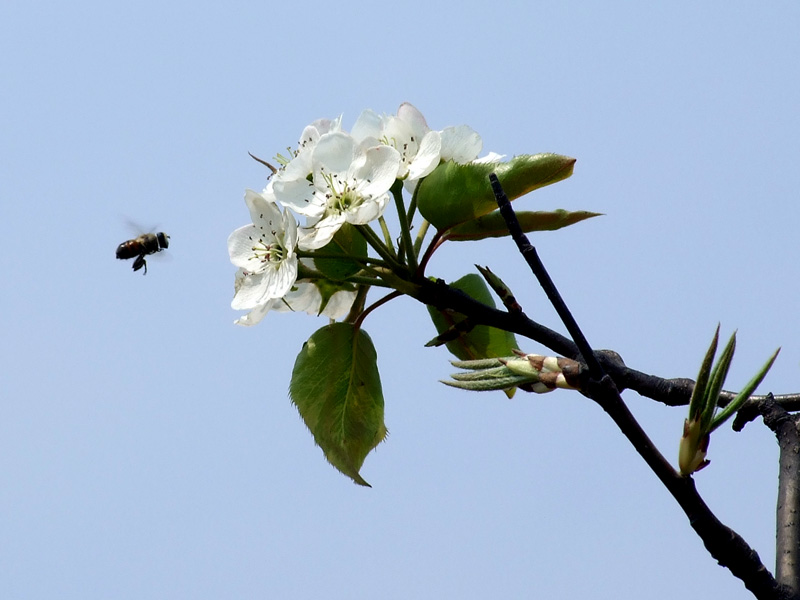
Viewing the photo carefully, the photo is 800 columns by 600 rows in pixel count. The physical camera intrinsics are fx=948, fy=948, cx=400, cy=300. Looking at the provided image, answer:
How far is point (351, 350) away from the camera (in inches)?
80.0

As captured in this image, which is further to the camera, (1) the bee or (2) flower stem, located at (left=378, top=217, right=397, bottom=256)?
(1) the bee

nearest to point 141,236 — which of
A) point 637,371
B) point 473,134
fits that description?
point 473,134

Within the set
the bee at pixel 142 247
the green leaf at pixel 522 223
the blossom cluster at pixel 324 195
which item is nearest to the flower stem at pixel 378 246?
the blossom cluster at pixel 324 195

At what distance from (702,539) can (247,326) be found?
1.20 meters

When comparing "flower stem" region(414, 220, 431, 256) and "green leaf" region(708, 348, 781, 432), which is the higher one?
"flower stem" region(414, 220, 431, 256)

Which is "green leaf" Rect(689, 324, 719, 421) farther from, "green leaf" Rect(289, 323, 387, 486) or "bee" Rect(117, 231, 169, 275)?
"bee" Rect(117, 231, 169, 275)

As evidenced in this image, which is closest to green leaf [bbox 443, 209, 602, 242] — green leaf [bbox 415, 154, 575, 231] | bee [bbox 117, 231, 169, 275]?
→ green leaf [bbox 415, 154, 575, 231]

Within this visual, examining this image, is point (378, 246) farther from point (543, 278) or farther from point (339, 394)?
point (543, 278)

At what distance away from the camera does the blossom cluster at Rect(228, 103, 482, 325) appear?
1906mm

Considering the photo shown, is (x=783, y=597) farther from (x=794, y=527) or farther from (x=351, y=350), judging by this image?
(x=351, y=350)

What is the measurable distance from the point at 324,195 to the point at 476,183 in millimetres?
314

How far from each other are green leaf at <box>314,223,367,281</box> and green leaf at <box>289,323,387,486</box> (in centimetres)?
14

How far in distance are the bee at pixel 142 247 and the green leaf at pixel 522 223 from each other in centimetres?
203

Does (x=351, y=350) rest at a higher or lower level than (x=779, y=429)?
higher
